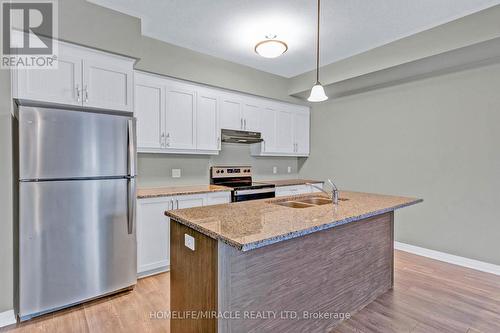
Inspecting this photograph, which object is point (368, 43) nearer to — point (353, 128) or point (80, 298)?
point (353, 128)

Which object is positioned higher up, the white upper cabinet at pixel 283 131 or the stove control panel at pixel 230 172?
the white upper cabinet at pixel 283 131

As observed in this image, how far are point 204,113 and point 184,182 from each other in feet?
3.32

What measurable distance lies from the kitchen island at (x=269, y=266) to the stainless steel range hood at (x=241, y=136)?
5.75 feet

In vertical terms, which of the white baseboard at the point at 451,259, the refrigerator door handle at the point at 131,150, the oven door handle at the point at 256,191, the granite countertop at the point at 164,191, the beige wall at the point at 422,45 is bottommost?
the white baseboard at the point at 451,259

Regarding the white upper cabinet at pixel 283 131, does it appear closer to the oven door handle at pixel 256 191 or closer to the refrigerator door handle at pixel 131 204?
the oven door handle at pixel 256 191

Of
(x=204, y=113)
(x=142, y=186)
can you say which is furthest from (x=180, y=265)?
(x=204, y=113)

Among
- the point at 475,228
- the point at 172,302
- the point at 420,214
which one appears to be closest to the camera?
the point at 172,302

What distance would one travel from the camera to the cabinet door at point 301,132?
483 centimetres

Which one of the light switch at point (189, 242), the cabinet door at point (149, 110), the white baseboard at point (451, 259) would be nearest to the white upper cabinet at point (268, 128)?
the cabinet door at point (149, 110)

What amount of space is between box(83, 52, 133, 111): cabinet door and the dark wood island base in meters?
1.47

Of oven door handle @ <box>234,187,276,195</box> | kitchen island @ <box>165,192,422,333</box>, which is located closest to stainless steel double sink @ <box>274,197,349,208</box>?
kitchen island @ <box>165,192,422,333</box>

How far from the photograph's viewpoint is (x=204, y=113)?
362 centimetres

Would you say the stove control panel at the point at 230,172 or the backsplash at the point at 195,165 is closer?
the backsplash at the point at 195,165

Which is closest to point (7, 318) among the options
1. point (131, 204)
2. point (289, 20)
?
point (131, 204)
